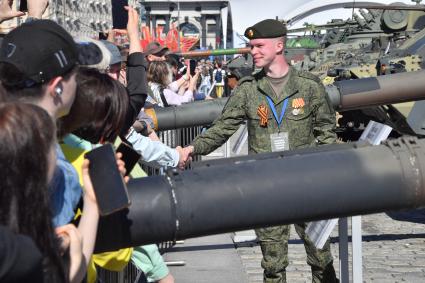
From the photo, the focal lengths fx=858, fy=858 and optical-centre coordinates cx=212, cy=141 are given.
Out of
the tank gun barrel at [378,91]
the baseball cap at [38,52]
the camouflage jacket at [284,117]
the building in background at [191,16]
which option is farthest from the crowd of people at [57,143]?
the building in background at [191,16]

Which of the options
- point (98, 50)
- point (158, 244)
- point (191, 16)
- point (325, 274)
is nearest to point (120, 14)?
point (98, 50)

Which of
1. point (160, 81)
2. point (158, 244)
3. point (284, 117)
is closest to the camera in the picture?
point (158, 244)

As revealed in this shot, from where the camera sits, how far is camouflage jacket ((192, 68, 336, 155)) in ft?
18.8

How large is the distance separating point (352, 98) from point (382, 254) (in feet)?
7.22

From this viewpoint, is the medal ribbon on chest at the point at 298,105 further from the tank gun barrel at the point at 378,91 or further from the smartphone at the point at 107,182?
the smartphone at the point at 107,182

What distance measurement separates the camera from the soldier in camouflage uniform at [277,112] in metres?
5.73

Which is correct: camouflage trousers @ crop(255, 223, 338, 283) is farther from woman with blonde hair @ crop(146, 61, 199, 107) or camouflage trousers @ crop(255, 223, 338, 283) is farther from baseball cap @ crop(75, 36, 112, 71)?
woman with blonde hair @ crop(146, 61, 199, 107)

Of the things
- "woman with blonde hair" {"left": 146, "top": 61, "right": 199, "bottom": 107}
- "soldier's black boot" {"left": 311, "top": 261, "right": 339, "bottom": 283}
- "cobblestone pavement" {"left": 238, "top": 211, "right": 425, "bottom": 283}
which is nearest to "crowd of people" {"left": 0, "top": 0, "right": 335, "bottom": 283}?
"soldier's black boot" {"left": 311, "top": 261, "right": 339, "bottom": 283}

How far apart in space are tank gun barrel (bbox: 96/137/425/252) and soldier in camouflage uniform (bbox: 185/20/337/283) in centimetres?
280

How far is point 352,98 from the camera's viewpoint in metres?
6.21

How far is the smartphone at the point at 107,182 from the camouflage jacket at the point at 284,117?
3.12 meters

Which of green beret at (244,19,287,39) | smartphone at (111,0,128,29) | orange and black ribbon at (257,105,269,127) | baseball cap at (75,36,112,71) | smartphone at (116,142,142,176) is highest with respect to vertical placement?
smartphone at (111,0,128,29)

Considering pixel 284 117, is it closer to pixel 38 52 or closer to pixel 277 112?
pixel 277 112

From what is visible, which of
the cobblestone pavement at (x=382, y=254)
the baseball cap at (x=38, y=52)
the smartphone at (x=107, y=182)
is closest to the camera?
the smartphone at (x=107, y=182)
